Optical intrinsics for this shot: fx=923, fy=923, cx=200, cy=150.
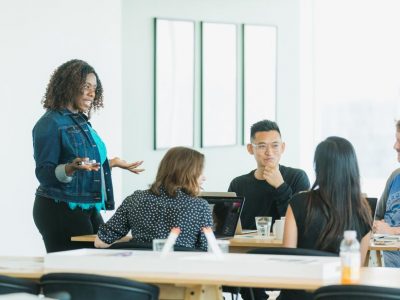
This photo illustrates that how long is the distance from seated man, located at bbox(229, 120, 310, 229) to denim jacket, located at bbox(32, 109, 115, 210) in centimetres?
113

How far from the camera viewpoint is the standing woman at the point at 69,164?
5.04m

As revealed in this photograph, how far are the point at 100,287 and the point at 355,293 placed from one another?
3.03 feet

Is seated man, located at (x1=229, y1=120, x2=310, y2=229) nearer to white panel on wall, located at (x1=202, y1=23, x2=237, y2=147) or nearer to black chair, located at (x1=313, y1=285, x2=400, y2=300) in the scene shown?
black chair, located at (x1=313, y1=285, x2=400, y2=300)

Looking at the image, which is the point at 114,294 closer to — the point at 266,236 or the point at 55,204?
the point at 55,204

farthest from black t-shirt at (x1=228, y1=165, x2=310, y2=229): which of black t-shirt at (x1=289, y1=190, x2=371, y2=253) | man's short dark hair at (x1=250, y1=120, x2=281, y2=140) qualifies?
black t-shirt at (x1=289, y1=190, x2=371, y2=253)

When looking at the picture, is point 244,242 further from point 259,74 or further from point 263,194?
point 259,74

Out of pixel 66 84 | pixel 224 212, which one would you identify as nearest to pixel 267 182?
pixel 224 212

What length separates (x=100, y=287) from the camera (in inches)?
133

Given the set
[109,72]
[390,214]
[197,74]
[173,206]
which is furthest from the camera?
[197,74]

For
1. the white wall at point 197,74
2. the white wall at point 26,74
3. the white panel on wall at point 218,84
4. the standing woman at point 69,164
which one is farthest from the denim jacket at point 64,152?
the white panel on wall at point 218,84

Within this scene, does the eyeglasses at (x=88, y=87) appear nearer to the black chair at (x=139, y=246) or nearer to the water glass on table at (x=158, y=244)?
the black chair at (x=139, y=246)

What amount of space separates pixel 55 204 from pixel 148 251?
1.15 meters

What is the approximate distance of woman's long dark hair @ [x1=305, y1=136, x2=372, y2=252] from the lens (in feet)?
14.1

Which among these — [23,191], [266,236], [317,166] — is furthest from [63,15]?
[317,166]
